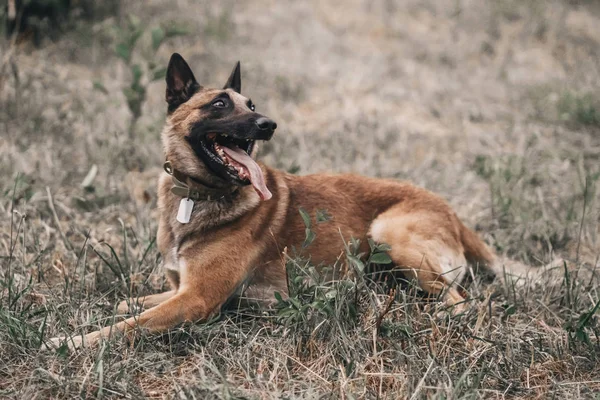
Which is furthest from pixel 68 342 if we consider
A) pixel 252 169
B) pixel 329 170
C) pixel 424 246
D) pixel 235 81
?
pixel 329 170

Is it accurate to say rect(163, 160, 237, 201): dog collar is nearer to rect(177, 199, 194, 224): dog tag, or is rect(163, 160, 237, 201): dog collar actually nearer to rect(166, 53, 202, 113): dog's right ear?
rect(177, 199, 194, 224): dog tag

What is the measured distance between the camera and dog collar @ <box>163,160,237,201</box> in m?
3.18

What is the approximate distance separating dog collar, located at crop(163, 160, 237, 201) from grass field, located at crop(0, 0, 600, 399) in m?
0.43

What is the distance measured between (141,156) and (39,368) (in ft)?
9.49

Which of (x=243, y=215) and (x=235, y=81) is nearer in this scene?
(x=243, y=215)

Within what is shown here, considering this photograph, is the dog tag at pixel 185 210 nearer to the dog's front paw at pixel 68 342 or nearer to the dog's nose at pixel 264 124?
the dog's nose at pixel 264 124

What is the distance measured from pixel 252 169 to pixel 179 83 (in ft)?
2.43

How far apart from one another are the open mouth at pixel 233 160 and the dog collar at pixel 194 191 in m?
0.14

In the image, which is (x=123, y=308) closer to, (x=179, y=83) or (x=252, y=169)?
(x=252, y=169)

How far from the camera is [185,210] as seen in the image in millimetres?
3119

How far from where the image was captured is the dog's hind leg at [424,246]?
3.31 metres

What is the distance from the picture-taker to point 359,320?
110 inches

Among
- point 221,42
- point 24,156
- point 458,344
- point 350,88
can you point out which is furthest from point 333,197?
point 221,42

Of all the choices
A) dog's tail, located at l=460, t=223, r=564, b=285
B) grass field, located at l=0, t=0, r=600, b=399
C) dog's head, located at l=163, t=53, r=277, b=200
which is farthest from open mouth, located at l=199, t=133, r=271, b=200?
dog's tail, located at l=460, t=223, r=564, b=285
